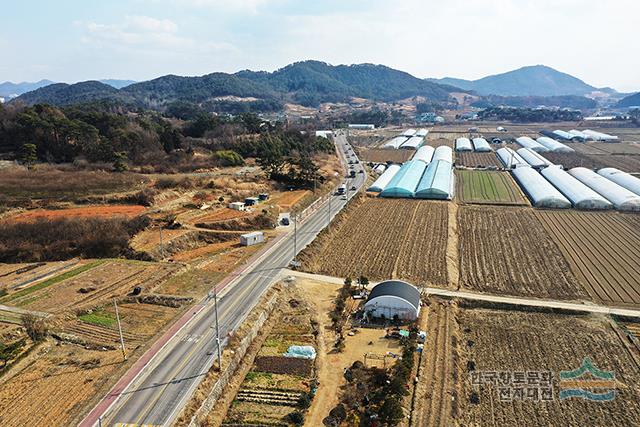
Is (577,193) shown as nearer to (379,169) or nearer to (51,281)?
(379,169)

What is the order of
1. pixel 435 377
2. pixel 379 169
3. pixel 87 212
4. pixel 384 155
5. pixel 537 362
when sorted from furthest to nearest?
1. pixel 384 155
2. pixel 379 169
3. pixel 87 212
4. pixel 537 362
5. pixel 435 377

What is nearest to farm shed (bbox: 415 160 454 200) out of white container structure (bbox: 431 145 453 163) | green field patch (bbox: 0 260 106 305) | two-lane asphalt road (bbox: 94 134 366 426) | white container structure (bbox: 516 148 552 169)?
white container structure (bbox: 431 145 453 163)

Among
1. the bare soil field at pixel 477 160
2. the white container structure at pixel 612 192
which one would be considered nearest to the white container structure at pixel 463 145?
the bare soil field at pixel 477 160

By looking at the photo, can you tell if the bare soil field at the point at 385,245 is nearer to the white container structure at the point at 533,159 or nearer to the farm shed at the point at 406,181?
the farm shed at the point at 406,181

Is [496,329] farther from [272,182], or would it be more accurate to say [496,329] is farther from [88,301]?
[272,182]

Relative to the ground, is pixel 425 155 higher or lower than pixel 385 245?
higher

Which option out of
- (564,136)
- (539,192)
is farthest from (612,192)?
(564,136)

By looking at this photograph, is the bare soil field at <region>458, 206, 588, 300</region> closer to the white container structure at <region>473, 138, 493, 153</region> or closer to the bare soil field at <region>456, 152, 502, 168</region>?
the bare soil field at <region>456, 152, 502, 168</region>
